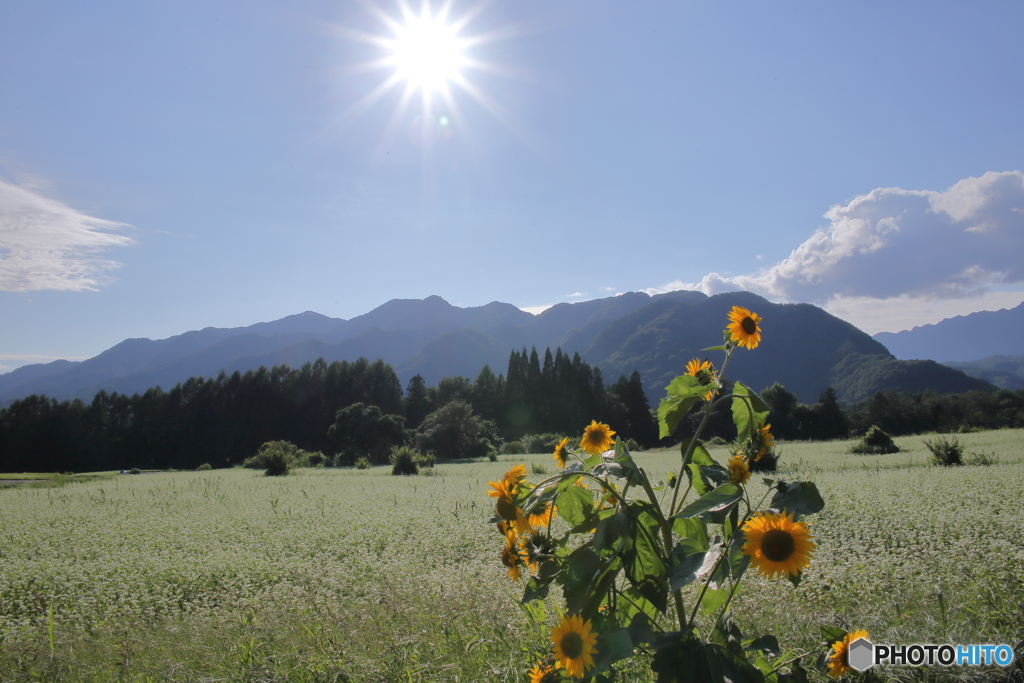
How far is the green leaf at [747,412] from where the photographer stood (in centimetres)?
131

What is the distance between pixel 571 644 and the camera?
123 cm

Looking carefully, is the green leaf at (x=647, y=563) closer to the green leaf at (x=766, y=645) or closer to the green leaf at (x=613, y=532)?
the green leaf at (x=613, y=532)

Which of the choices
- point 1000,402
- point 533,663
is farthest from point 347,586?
point 1000,402

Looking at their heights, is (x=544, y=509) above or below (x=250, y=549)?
above

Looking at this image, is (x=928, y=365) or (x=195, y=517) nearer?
(x=195, y=517)

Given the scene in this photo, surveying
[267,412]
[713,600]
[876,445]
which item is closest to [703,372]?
[713,600]

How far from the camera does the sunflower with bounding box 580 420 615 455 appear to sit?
179 centimetres

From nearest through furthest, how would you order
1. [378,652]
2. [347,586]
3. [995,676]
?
[995,676], [378,652], [347,586]

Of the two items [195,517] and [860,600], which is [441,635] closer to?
[860,600]

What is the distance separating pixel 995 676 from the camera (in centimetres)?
192

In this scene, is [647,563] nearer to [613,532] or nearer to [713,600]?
[713,600]

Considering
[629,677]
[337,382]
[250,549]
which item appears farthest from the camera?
[337,382]

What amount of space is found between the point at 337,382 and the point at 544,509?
49391mm

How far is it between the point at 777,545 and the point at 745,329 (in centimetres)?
60
